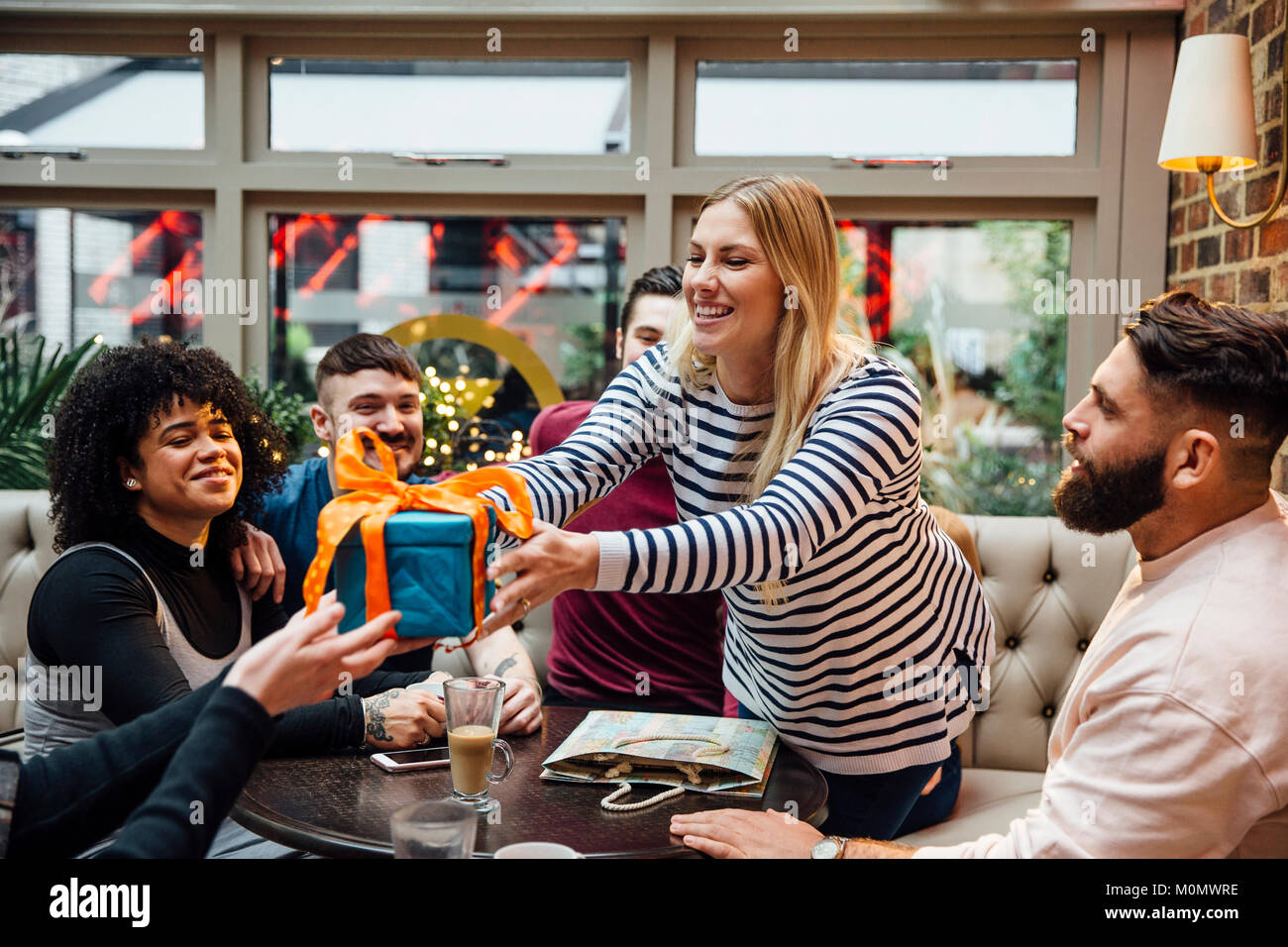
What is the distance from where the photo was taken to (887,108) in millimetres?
3385

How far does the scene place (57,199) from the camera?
3.58 metres

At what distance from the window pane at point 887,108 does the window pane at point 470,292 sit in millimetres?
550

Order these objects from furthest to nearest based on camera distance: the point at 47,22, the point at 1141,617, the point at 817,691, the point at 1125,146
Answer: the point at 47,22 → the point at 1125,146 → the point at 817,691 → the point at 1141,617

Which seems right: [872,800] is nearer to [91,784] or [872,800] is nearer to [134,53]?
[91,784]

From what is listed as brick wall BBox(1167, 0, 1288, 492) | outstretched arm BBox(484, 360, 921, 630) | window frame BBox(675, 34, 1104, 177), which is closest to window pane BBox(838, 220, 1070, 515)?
window frame BBox(675, 34, 1104, 177)

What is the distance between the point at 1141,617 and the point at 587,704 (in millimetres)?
1255

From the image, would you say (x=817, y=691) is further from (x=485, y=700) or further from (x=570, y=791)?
(x=485, y=700)

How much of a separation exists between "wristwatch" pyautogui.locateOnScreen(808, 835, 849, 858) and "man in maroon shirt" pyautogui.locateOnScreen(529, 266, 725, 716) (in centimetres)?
87

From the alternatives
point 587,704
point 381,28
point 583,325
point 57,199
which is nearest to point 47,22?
point 57,199

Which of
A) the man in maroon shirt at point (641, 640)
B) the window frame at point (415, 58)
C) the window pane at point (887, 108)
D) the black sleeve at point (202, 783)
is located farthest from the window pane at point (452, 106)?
the black sleeve at point (202, 783)

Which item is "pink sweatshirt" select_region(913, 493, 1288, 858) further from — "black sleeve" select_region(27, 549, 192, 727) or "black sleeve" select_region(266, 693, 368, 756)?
"black sleeve" select_region(27, 549, 192, 727)

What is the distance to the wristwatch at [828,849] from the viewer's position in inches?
51.3

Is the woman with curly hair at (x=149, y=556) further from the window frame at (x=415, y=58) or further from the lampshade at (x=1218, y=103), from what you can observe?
the lampshade at (x=1218, y=103)

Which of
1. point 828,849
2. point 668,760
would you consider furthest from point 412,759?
point 828,849
